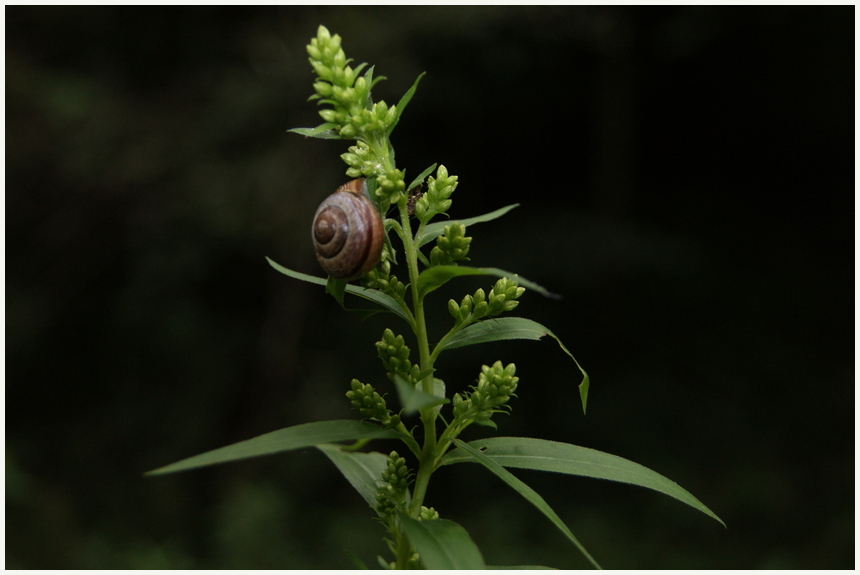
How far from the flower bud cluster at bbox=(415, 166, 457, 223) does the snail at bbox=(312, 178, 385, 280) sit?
0.33 feet

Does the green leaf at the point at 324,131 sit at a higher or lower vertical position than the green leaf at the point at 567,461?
higher

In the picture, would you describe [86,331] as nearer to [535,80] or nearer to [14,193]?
[14,193]

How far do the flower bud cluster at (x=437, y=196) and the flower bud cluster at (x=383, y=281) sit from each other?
0.09 meters

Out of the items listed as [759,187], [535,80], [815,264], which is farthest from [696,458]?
[535,80]

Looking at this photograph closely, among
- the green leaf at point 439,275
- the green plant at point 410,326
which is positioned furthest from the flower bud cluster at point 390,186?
the green leaf at point 439,275

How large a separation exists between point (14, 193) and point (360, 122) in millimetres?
5538

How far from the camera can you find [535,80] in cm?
616

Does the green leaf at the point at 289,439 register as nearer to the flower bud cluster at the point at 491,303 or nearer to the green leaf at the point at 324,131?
the flower bud cluster at the point at 491,303

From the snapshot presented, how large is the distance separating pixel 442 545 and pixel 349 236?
0.44 meters

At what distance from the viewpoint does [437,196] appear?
107cm

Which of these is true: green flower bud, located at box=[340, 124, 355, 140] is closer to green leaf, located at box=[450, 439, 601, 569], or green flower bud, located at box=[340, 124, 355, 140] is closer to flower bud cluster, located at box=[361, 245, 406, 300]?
flower bud cluster, located at box=[361, 245, 406, 300]

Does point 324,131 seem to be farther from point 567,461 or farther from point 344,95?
point 567,461

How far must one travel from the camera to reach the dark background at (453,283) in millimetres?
5277

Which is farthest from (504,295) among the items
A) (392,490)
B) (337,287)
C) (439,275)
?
(392,490)
